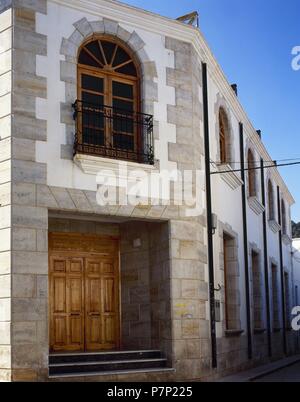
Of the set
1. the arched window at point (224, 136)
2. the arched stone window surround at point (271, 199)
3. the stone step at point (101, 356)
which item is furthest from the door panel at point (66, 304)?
the arched stone window surround at point (271, 199)

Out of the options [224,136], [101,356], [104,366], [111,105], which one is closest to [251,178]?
[224,136]

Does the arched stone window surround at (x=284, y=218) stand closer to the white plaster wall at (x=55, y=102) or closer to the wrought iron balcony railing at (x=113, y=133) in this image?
the wrought iron balcony railing at (x=113, y=133)

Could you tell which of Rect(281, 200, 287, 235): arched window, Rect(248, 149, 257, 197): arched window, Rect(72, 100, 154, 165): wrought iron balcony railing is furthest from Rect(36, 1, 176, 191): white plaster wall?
Rect(281, 200, 287, 235): arched window

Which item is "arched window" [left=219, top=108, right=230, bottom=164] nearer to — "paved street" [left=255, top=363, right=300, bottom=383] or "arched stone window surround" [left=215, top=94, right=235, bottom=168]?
"arched stone window surround" [left=215, top=94, right=235, bottom=168]

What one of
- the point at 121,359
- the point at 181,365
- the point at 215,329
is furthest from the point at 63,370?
the point at 215,329

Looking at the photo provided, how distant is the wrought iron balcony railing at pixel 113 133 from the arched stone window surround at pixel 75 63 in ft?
0.43

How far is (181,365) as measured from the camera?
11477 mm

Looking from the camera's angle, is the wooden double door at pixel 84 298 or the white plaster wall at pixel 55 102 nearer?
the white plaster wall at pixel 55 102

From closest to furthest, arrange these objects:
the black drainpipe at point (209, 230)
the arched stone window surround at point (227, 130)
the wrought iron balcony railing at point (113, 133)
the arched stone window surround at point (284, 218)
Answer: the wrought iron balcony railing at point (113, 133) < the black drainpipe at point (209, 230) < the arched stone window surround at point (227, 130) < the arched stone window surround at point (284, 218)

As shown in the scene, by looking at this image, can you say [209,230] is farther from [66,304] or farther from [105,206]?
[66,304]

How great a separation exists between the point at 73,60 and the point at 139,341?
5128mm

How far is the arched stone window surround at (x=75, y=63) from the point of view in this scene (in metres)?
11.0

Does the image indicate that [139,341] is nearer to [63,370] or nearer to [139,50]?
[63,370]

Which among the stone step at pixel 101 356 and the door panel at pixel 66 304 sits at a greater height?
the door panel at pixel 66 304
